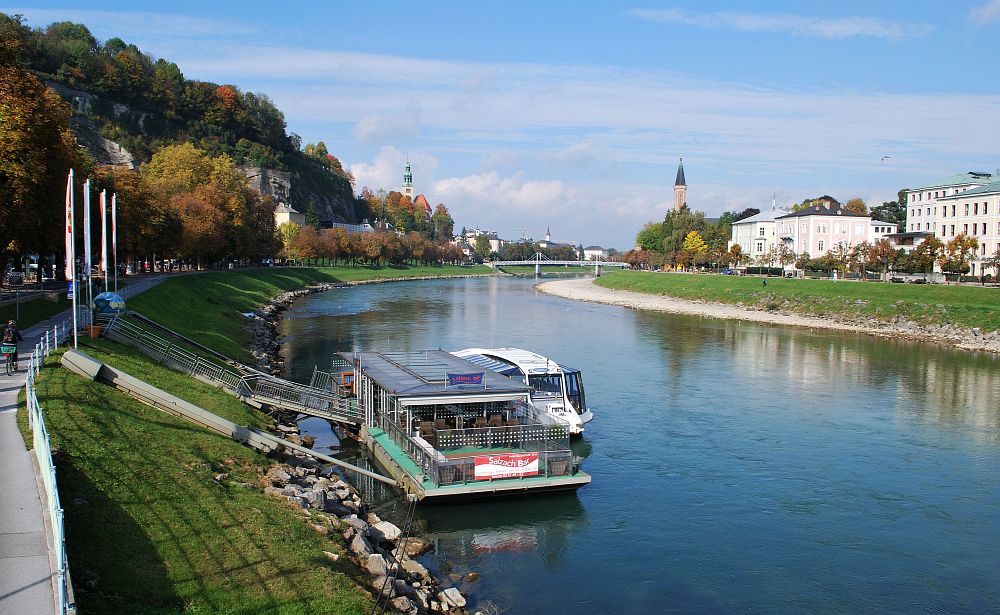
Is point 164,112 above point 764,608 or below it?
above

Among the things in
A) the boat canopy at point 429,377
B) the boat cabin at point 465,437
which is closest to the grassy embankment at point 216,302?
the boat canopy at point 429,377

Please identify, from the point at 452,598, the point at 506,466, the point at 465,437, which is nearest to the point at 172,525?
the point at 452,598

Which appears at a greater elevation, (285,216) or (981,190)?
(981,190)

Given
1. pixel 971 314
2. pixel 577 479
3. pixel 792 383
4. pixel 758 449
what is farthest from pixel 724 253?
pixel 577 479

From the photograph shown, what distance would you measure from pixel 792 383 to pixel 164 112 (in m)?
156

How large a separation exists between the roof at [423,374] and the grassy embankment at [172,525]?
4.86 m

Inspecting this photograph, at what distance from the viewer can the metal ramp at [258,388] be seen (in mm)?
27875

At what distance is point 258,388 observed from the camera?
31.0 m

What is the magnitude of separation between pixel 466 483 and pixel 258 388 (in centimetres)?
1392

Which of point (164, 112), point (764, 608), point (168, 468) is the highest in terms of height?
point (164, 112)

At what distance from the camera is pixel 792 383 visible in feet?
140

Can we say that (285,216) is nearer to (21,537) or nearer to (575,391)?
(575,391)

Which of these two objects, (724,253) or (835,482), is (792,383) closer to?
(835,482)

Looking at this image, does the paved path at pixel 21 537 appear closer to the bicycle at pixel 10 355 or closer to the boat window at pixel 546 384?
the bicycle at pixel 10 355
